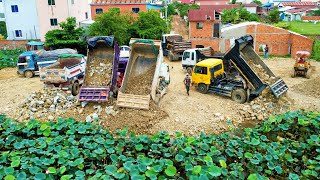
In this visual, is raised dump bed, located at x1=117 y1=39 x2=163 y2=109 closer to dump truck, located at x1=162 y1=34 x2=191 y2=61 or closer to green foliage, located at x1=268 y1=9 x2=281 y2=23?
dump truck, located at x1=162 y1=34 x2=191 y2=61

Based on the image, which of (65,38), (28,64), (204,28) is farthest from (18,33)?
(204,28)

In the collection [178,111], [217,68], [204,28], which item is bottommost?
[178,111]

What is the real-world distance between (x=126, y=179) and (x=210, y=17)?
19.0 meters

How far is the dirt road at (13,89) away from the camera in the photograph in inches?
509

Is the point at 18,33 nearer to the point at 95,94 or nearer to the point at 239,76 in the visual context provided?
the point at 95,94

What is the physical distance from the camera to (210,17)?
899 inches

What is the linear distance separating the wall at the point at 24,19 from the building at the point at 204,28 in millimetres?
14443

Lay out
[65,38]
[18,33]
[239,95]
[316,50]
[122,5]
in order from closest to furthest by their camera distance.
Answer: [239,95]
[316,50]
[65,38]
[18,33]
[122,5]

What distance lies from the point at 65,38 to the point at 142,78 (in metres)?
12.3

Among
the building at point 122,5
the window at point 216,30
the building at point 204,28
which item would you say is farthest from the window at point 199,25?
the building at point 122,5

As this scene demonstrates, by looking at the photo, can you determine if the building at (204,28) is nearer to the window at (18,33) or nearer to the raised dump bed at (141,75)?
the raised dump bed at (141,75)

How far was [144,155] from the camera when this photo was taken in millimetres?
7082

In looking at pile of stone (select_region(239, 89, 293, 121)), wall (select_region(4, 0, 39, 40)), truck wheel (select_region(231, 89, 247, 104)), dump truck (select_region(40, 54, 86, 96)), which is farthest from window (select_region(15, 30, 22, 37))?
pile of stone (select_region(239, 89, 293, 121))

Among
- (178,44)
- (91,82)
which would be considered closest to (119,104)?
(91,82)
